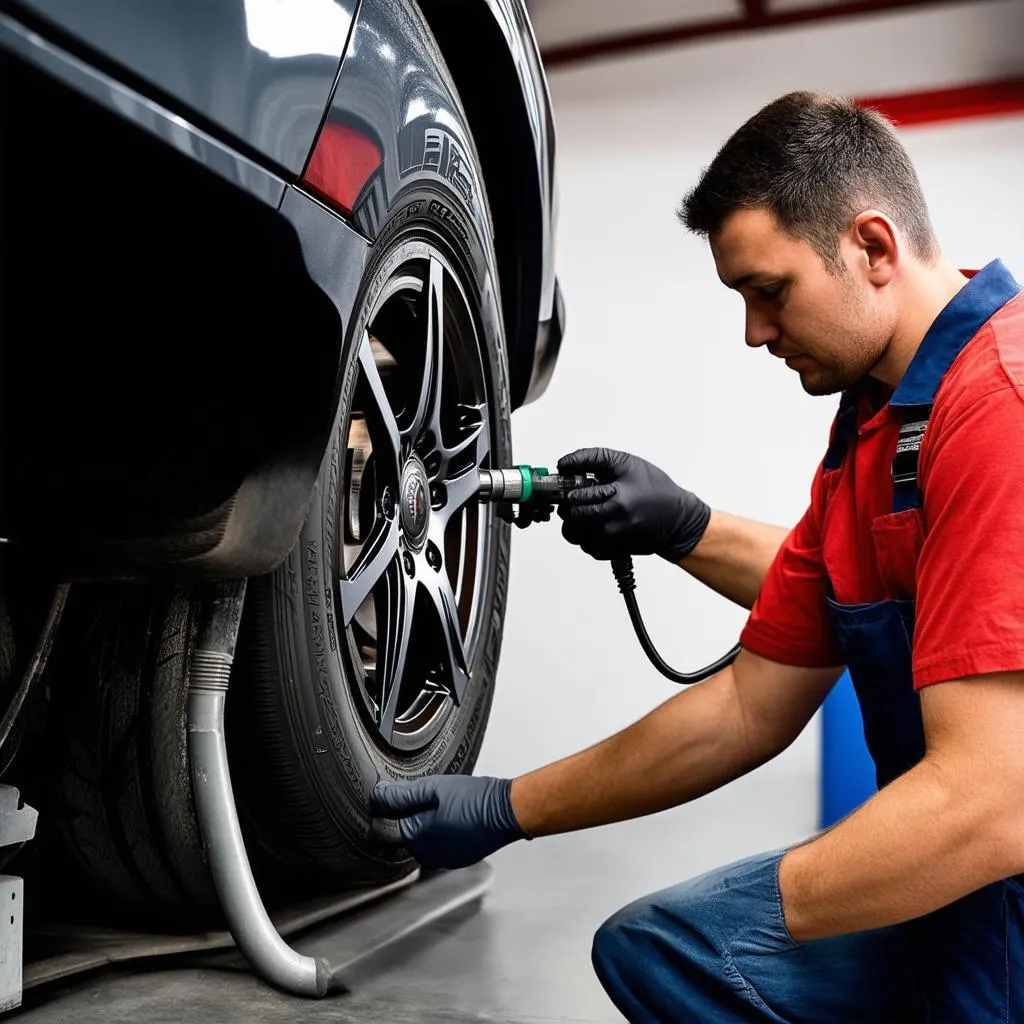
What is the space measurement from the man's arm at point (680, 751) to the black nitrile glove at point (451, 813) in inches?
0.8

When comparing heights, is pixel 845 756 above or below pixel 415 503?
below

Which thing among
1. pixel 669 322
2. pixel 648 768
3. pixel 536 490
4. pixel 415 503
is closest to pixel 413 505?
pixel 415 503

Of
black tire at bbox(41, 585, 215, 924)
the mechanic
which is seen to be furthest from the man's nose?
black tire at bbox(41, 585, 215, 924)

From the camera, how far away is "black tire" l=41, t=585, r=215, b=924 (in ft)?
3.33

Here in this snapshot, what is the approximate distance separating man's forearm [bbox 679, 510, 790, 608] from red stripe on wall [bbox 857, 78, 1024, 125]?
247 cm

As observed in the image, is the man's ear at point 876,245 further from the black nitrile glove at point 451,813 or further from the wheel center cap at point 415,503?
the black nitrile glove at point 451,813

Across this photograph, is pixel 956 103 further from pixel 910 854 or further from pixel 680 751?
pixel 910 854

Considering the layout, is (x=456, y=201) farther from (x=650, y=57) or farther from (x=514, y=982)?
(x=650, y=57)

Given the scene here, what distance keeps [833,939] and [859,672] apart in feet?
0.84

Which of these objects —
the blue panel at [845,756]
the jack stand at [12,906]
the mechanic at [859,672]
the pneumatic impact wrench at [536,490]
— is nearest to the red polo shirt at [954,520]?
the mechanic at [859,672]

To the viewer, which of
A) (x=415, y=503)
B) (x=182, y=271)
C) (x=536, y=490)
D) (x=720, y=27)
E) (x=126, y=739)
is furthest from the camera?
(x=720, y=27)

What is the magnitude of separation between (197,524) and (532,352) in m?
0.98

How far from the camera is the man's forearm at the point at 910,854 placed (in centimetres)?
84

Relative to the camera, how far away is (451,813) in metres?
1.19
